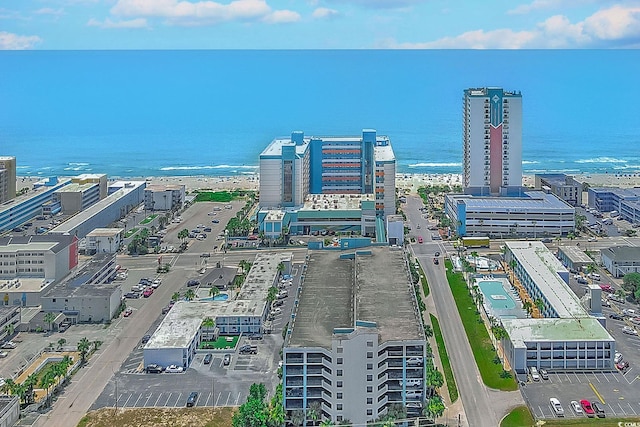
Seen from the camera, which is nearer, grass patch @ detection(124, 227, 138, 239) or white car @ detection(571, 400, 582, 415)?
white car @ detection(571, 400, 582, 415)

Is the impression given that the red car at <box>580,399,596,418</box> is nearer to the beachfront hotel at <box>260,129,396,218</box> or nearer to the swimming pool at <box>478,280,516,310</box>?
the swimming pool at <box>478,280,516,310</box>

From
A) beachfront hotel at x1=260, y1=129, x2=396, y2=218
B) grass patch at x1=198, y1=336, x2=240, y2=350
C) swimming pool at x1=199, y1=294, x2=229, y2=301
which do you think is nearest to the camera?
grass patch at x1=198, y1=336, x2=240, y2=350

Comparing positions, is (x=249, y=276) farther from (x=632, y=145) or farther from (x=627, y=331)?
(x=632, y=145)

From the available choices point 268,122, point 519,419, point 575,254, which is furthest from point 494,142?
point 268,122

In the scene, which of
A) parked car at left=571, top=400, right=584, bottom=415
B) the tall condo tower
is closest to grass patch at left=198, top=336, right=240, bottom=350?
parked car at left=571, top=400, right=584, bottom=415

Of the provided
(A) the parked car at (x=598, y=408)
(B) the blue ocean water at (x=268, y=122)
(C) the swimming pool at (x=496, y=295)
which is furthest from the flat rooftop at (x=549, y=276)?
(B) the blue ocean water at (x=268, y=122)

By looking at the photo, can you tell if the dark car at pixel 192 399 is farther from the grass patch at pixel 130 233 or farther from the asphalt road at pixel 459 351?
the grass patch at pixel 130 233
